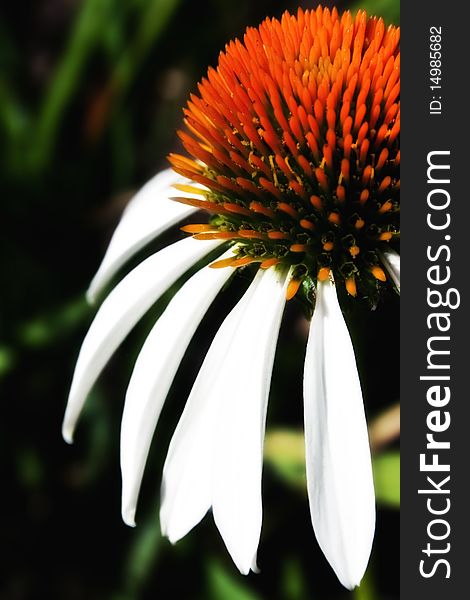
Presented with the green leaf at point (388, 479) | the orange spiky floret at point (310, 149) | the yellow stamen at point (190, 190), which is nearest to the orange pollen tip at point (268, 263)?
the orange spiky floret at point (310, 149)

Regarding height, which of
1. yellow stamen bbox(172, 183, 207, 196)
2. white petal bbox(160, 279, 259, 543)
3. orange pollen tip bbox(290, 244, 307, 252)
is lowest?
white petal bbox(160, 279, 259, 543)

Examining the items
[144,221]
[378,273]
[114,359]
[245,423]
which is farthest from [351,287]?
[114,359]

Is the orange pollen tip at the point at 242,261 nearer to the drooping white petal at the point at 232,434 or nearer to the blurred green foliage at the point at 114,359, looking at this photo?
the drooping white petal at the point at 232,434

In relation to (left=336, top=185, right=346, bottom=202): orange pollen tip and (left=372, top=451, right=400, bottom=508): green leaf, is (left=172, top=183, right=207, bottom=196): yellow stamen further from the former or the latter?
(left=372, top=451, right=400, bottom=508): green leaf

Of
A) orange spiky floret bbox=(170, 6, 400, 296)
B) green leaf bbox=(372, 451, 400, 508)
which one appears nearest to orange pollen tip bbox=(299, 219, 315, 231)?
orange spiky floret bbox=(170, 6, 400, 296)

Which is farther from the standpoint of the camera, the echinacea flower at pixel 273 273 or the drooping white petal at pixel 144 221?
the drooping white petal at pixel 144 221

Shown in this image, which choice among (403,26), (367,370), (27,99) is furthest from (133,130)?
(403,26)

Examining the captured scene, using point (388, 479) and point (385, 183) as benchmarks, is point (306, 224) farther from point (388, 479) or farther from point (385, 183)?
point (388, 479)
